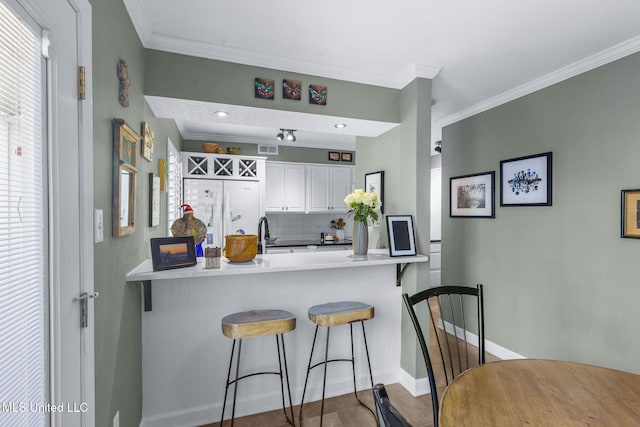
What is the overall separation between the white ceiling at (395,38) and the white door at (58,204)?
0.82 metres

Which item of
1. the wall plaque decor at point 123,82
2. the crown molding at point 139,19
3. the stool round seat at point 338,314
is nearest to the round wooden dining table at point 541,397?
the stool round seat at point 338,314

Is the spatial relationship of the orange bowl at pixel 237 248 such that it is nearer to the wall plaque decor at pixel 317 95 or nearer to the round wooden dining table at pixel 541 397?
the wall plaque decor at pixel 317 95

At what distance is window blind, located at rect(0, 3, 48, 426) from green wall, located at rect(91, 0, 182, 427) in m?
0.35

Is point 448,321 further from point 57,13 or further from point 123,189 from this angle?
point 57,13

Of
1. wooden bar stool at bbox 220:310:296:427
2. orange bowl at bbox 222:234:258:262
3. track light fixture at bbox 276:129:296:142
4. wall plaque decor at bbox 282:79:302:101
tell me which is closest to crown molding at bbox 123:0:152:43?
wall plaque decor at bbox 282:79:302:101

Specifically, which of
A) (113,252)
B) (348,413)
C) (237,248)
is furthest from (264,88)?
(348,413)

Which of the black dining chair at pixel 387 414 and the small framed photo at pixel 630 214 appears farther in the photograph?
the small framed photo at pixel 630 214

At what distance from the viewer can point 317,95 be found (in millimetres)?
2332

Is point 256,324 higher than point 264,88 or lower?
lower

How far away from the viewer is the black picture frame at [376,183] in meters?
2.85

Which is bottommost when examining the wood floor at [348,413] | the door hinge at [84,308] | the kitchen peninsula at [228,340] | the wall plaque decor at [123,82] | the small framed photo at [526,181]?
the wood floor at [348,413]

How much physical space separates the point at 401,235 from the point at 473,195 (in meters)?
1.39

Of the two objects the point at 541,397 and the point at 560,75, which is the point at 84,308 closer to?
the point at 541,397

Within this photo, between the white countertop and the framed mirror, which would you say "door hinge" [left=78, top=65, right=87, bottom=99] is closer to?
the framed mirror
